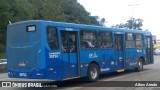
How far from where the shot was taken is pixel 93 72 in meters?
17.0

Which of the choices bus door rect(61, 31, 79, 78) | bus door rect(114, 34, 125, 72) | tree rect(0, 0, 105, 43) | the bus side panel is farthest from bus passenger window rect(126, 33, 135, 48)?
tree rect(0, 0, 105, 43)

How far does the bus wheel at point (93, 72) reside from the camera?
656 inches

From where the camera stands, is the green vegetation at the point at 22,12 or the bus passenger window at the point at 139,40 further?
the green vegetation at the point at 22,12

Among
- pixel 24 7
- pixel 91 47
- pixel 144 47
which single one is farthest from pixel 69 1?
pixel 91 47

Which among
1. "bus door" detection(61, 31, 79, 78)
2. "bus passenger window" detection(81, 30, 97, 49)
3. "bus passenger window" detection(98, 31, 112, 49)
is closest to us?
"bus door" detection(61, 31, 79, 78)

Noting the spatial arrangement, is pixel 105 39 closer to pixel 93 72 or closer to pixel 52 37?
pixel 93 72

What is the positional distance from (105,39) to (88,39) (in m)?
1.82

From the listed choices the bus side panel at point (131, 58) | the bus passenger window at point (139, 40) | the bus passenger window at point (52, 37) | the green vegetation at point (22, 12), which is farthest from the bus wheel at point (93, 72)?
the green vegetation at point (22, 12)

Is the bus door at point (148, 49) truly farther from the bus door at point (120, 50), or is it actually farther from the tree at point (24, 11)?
the tree at point (24, 11)

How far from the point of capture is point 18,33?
47.8 feet

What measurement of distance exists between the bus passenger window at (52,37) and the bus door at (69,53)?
0.46 metres

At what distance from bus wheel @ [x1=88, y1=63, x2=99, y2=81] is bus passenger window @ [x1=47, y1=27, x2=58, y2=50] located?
294 centimetres

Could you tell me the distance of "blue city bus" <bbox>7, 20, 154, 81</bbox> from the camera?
13867 millimetres

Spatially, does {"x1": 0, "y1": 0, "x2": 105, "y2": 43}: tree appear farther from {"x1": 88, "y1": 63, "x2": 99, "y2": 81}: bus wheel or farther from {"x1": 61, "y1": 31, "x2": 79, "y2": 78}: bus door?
{"x1": 61, "y1": 31, "x2": 79, "y2": 78}: bus door
